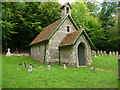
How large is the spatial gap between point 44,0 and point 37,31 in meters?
8.43

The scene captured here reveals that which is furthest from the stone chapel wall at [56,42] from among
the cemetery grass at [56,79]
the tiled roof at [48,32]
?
the cemetery grass at [56,79]

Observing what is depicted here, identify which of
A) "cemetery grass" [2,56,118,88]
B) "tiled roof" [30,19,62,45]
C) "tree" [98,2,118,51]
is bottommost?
"cemetery grass" [2,56,118,88]

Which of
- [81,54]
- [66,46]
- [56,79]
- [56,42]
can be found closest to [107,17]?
[81,54]

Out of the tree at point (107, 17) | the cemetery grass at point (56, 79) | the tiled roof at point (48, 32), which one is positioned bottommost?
the cemetery grass at point (56, 79)

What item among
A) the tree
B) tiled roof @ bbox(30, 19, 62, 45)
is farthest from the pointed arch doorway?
the tree

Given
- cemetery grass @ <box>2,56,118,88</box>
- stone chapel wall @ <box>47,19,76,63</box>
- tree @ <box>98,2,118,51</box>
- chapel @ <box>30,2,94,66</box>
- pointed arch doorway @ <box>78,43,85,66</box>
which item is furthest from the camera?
tree @ <box>98,2,118,51</box>

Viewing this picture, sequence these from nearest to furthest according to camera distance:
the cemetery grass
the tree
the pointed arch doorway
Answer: the cemetery grass
the pointed arch doorway
the tree

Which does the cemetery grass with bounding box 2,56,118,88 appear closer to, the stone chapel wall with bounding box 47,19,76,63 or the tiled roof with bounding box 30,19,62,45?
the stone chapel wall with bounding box 47,19,76,63

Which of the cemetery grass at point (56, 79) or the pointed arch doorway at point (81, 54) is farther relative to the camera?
the pointed arch doorway at point (81, 54)

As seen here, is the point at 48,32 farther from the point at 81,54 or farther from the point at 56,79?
the point at 56,79

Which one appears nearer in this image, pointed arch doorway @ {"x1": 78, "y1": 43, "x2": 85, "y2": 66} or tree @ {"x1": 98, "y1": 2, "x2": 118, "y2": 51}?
pointed arch doorway @ {"x1": 78, "y1": 43, "x2": 85, "y2": 66}

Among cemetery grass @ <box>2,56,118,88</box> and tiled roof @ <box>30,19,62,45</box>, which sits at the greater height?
tiled roof @ <box>30,19,62,45</box>

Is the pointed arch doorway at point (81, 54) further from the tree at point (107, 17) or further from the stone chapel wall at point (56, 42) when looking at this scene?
the tree at point (107, 17)

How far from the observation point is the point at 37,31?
35.2 m
